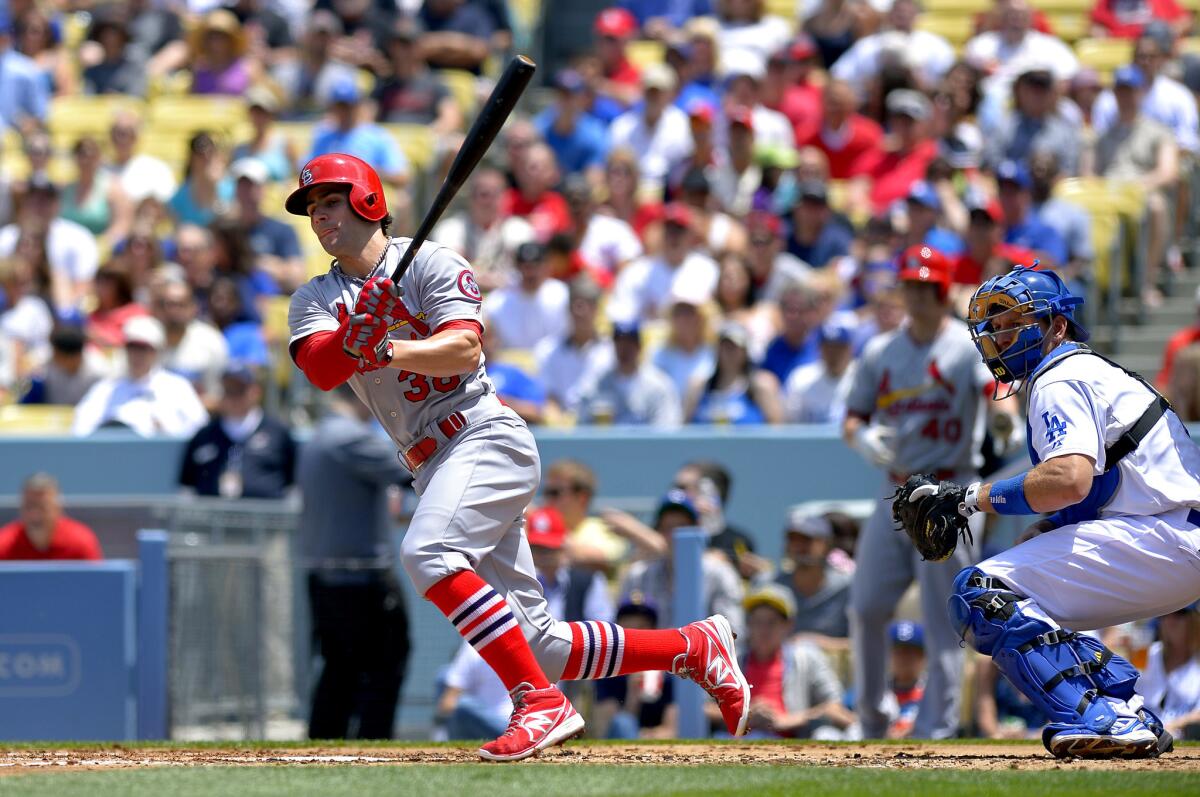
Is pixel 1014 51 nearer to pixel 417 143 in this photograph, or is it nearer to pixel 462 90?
pixel 462 90

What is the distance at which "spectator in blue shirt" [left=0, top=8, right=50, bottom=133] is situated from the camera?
15.3 meters

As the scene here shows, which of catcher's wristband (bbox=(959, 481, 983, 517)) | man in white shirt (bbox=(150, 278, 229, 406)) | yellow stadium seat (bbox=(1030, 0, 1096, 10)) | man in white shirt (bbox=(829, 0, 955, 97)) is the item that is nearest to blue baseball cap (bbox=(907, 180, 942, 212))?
man in white shirt (bbox=(829, 0, 955, 97))

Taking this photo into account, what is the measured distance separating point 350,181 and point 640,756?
2.05m

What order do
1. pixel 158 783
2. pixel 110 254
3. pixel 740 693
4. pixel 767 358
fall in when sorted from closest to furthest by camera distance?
pixel 158 783
pixel 740 693
pixel 767 358
pixel 110 254

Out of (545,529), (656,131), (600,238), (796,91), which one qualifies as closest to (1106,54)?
(796,91)

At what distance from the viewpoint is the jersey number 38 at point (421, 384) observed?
19.1ft

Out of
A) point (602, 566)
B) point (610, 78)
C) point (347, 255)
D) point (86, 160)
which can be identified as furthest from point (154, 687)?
point (610, 78)

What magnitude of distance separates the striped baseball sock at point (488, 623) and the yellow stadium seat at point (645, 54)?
1036cm

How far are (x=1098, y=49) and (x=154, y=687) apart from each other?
27.3 feet

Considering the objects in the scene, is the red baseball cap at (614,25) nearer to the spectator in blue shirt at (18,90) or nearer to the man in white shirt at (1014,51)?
the man in white shirt at (1014,51)

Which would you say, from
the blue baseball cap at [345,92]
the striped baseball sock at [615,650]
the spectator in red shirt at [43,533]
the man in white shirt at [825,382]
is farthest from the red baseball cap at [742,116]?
the striped baseball sock at [615,650]

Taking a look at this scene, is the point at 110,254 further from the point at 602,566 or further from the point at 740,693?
the point at 740,693

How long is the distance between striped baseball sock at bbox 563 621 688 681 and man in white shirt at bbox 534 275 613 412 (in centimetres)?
571

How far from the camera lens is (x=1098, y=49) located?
1366cm
